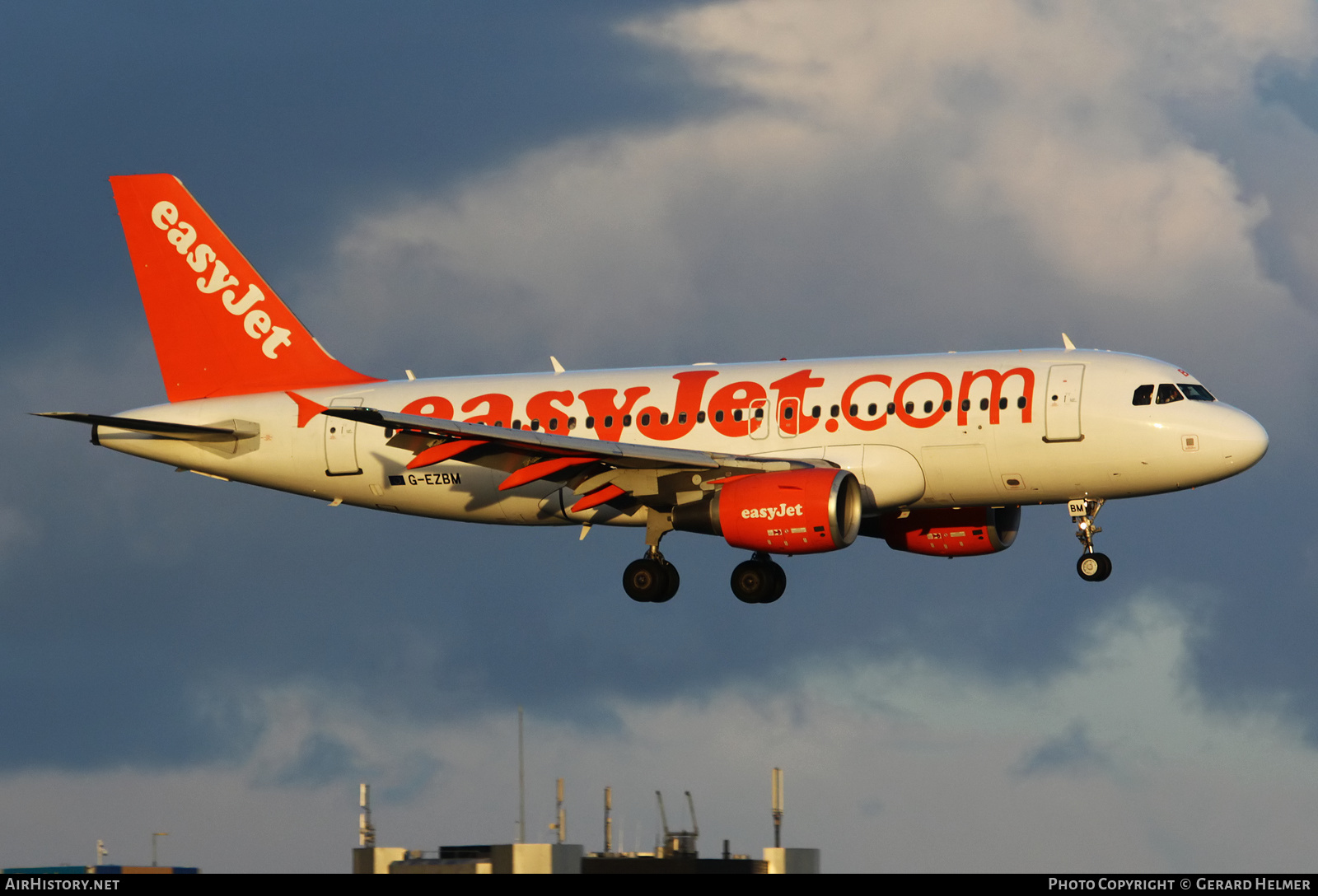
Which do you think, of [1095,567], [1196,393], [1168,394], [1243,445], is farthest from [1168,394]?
[1095,567]

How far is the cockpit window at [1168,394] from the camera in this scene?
47.3 metres

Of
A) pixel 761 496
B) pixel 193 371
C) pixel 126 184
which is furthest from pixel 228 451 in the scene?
pixel 761 496

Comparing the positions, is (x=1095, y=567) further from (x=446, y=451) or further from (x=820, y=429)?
(x=446, y=451)

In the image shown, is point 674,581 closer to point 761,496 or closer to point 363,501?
point 761,496

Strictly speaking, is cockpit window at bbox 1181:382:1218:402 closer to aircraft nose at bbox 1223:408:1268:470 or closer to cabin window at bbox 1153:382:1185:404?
cabin window at bbox 1153:382:1185:404

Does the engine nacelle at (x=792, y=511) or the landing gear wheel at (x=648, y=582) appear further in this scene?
the landing gear wheel at (x=648, y=582)

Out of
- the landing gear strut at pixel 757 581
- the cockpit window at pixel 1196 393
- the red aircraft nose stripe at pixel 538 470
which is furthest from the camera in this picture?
the landing gear strut at pixel 757 581

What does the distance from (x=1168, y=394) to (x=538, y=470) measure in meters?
15.0

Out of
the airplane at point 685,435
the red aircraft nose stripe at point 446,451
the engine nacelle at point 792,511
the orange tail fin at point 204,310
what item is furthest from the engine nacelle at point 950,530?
the orange tail fin at point 204,310

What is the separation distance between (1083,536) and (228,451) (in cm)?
2298

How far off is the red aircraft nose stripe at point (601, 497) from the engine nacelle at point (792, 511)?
3248 mm

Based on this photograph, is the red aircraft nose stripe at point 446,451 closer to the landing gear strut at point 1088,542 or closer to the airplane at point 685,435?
the airplane at point 685,435
